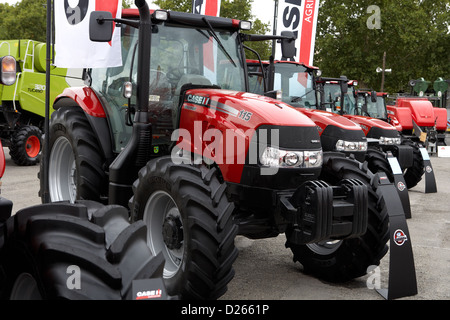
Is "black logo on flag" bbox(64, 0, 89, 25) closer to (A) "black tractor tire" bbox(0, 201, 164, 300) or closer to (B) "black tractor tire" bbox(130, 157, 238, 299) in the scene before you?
(B) "black tractor tire" bbox(130, 157, 238, 299)

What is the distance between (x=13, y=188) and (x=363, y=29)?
24.1 m

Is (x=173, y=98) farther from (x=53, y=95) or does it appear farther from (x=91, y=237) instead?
(x=53, y=95)

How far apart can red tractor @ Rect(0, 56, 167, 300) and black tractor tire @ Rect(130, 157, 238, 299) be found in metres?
1.33

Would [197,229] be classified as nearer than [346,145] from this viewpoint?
Yes

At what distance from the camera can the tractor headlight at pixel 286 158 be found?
4.09 metres

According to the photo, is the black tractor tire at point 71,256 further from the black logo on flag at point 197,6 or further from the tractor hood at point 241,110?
the black logo on flag at point 197,6

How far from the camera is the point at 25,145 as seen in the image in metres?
11.8

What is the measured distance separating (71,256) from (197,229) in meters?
1.71

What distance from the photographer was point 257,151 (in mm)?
4098

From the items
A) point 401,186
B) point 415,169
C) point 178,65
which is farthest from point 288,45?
point 415,169

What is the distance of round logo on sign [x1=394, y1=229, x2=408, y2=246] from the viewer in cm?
448

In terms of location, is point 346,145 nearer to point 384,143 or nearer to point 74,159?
point 384,143

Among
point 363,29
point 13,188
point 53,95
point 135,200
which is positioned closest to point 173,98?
point 135,200

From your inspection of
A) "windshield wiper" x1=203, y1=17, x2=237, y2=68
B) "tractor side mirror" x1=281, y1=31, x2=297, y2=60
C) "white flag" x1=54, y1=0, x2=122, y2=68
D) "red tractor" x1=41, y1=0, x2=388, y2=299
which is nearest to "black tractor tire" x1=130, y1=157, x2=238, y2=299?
"red tractor" x1=41, y1=0, x2=388, y2=299
